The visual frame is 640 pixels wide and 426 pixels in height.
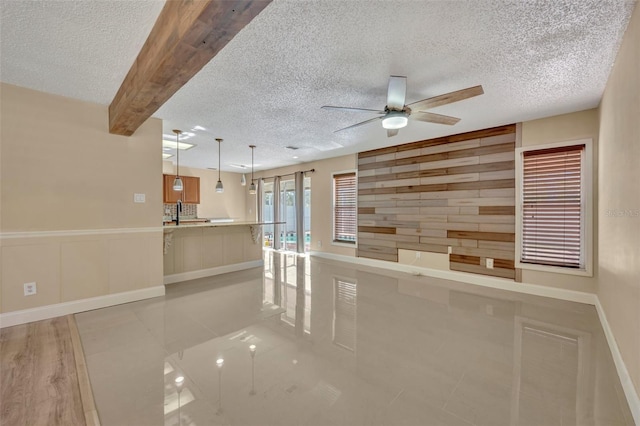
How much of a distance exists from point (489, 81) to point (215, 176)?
8.17 meters

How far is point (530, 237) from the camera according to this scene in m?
4.05

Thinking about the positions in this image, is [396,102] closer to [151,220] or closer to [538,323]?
[538,323]

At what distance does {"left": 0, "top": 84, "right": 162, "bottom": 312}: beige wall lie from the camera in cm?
291

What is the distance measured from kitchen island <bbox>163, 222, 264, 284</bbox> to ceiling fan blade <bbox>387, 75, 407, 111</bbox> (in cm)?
378

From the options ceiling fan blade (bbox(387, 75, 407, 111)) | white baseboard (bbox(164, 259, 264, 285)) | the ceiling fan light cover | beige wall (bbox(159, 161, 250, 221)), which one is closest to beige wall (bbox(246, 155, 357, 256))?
white baseboard (bbox(164, 259, 264, 285))

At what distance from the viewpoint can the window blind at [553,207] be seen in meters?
3.67

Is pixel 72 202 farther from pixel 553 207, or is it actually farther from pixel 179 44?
pixel 553 207

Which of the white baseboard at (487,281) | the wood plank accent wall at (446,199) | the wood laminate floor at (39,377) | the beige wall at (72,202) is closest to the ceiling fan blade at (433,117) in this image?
the wood plank accent wall at (446,199)

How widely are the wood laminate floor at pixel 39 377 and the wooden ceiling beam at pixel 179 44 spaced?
236 cm

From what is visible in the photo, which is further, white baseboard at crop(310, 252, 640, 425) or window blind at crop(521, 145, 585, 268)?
window blind at crop(521, 145, 585, 268)

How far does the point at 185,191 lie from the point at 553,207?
839 cm

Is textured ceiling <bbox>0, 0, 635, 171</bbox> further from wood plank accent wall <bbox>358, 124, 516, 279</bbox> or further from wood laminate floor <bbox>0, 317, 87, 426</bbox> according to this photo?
wood laminate floor <bbox>0, 317, 87, 426</bbox>

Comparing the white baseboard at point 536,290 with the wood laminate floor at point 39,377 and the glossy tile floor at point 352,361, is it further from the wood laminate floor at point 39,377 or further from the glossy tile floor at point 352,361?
the wood laminate floor at point 39,377

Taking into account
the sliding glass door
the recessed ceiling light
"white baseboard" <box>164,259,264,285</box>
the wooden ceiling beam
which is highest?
the recessed ceiling light
